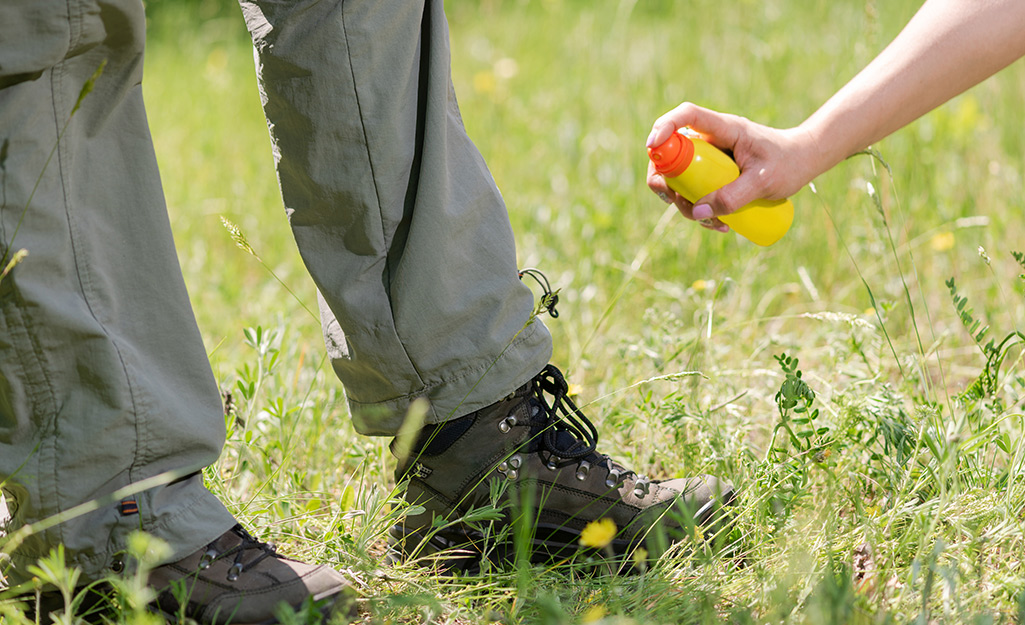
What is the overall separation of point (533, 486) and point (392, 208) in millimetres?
424

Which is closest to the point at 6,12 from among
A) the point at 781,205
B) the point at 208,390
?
the point at 208,390

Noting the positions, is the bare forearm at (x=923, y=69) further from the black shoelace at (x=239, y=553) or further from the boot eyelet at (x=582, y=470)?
the black shoelace at (x=239, y=553)

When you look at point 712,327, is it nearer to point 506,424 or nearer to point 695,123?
point 695,123

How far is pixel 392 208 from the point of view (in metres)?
1.12

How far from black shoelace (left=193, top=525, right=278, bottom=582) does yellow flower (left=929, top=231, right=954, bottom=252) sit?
5.43ft

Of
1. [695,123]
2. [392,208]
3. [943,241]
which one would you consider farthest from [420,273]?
[943,241]

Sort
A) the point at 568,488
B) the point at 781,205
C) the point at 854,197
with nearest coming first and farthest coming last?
the point at 568,488
the point at 781,205
the point at 854,197

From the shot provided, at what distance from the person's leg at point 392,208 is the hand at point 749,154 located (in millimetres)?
297

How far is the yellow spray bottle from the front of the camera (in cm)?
128

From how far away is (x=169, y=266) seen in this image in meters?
1.04

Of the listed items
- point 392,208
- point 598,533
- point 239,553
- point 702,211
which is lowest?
point 598,533

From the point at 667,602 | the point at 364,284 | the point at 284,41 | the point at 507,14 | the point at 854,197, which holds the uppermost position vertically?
the point at 507,14

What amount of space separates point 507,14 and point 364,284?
14.0 feet

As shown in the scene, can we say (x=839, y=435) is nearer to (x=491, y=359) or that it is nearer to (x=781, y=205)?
(x=781, y=205)
